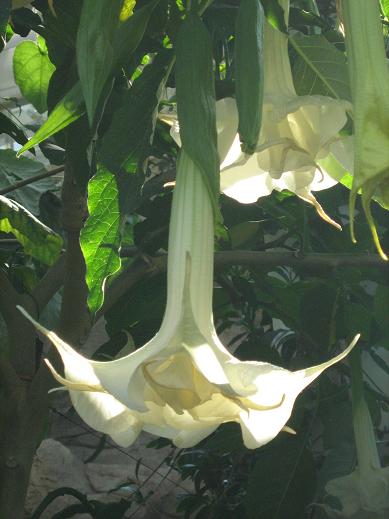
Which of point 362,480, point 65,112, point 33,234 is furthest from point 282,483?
point 65,112

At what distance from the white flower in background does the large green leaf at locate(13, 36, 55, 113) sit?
59 cm

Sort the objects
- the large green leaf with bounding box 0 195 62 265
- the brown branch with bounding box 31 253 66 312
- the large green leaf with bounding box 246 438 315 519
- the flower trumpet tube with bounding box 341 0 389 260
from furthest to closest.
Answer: the large green leaf with bounding box 246 438 315 519
the brown branch with bounding box 31 253 66 312
the large green leaf with bounding box 0 195 62 265
the flower trumpet tube with bounding box 341 0 389 260

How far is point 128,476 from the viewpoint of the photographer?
8.61 feet

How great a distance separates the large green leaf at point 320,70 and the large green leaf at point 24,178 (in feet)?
1.83

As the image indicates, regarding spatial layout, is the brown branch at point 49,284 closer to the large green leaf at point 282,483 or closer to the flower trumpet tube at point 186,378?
the large green leaf at point 282,483

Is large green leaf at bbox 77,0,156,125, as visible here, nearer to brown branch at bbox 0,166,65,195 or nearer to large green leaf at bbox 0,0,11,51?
large green leaf at bbox 0,0,11,51

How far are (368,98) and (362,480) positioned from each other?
2.36ft

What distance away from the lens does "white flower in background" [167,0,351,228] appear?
0.39 meters

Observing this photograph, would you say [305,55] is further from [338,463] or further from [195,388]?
[338,463]

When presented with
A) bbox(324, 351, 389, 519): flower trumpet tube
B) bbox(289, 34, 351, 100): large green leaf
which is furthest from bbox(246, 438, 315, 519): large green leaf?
bbox(289, 34, 351, 100): large green leaf

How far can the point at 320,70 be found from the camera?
0.46m

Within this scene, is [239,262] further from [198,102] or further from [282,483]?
[198,102]

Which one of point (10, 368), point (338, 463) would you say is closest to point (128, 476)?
point (338, 463)

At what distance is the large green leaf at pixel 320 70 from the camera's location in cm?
46
